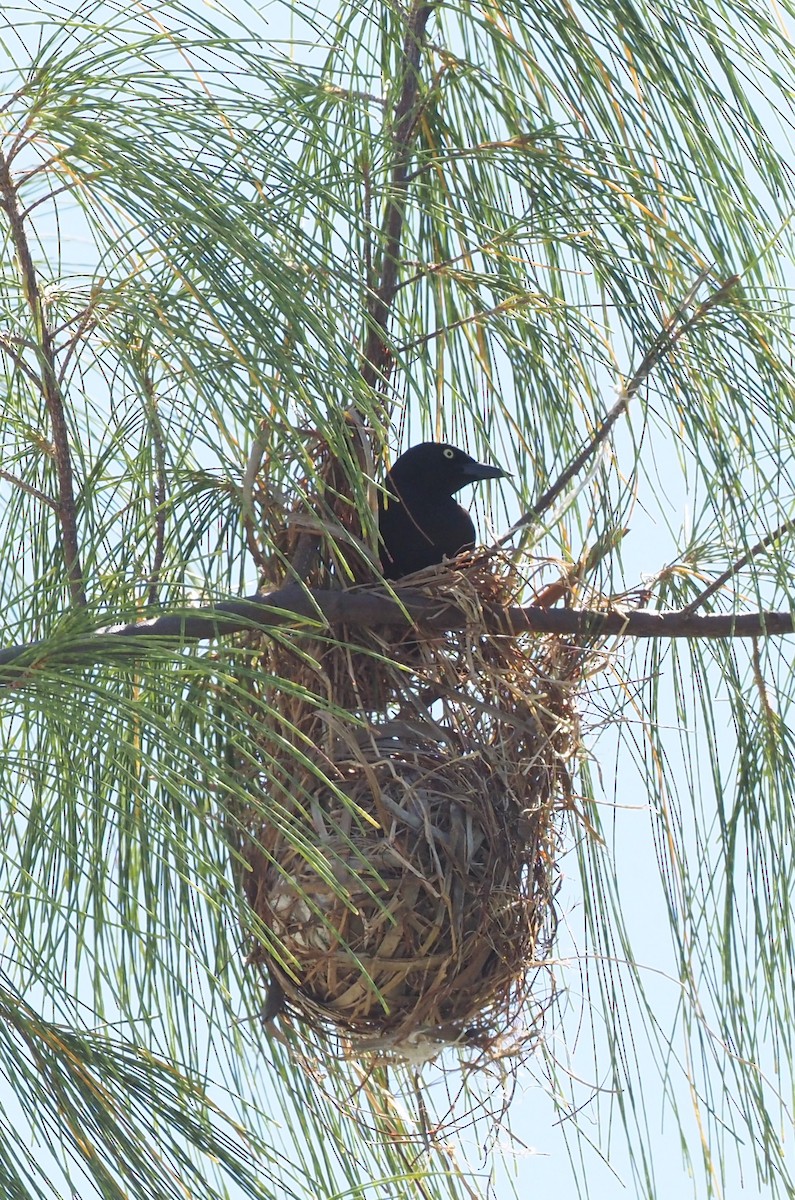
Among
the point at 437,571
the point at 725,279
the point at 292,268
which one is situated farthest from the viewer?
the point at 437,571

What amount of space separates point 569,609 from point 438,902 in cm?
37

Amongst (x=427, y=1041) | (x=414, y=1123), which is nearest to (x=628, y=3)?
(x=427, y=1041)

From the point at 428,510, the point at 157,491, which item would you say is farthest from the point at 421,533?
the point at 157,491

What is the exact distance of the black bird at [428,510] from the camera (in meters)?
2.43

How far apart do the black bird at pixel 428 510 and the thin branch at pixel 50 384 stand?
596 millimetres

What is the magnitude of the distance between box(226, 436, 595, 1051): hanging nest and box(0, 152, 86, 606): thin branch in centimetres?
28

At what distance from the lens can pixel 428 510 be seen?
8.00ft

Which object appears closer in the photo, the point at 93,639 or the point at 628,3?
the point at 93,639

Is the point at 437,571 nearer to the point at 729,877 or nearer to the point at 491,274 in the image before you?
the point at 491,274

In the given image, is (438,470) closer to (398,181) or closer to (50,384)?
(398,181)

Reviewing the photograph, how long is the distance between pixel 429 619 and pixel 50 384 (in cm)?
56

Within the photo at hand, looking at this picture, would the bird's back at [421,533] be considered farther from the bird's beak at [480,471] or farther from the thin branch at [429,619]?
the thin branch at [429,619]

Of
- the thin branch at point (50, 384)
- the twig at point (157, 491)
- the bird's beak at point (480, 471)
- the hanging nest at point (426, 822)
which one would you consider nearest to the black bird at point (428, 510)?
the bird's beak at point (480, 471)

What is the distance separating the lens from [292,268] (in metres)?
1.76
